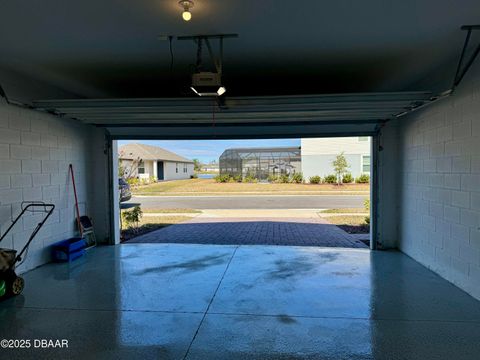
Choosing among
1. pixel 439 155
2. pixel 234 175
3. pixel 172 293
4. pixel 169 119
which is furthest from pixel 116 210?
pixel 234 175

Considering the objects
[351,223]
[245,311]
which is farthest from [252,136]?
[351,223]

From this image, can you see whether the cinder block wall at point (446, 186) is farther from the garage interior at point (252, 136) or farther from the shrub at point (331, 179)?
the shrub at point (331, 179)

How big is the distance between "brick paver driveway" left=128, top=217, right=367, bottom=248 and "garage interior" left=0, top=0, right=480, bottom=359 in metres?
0.72

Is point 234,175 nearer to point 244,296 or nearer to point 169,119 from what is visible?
point 169,119

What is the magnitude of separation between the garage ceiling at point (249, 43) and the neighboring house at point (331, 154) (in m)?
15.3

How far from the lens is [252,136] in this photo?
6.50 metres

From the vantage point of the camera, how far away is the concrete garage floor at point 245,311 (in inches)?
104

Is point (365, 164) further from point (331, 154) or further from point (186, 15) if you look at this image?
point (186, 15)

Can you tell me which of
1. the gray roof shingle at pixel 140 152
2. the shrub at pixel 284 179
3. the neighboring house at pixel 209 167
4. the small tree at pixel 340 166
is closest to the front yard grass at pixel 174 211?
the small tree at pixel 340 166

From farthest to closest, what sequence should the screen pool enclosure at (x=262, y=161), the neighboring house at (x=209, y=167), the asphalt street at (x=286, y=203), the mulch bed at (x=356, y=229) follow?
the neighboring house at (x=209, y=167)
the screen pool enclosure at (x=262, y=161)
the asphalt street at (x=286, y=203)
the mulch bed at (x=356, y=229)

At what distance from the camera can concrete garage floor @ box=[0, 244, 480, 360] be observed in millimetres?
2631

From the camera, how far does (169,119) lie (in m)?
5.43

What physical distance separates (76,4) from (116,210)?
4.75m

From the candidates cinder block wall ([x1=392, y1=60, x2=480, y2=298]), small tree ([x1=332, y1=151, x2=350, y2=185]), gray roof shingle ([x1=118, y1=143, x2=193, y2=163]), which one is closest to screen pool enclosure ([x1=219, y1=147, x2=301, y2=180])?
small tree ([x1=332, y1=151, x2=350, y2=185])
